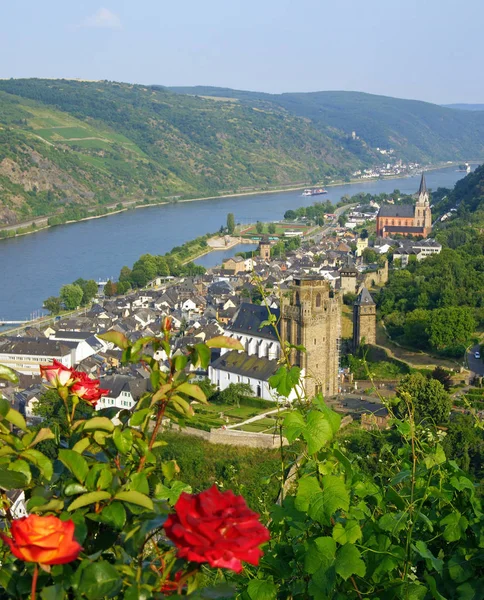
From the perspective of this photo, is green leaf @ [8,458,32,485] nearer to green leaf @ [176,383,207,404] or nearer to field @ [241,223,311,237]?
green leaf @ [176,383,207,404]

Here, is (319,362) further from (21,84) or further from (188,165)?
(21,84)

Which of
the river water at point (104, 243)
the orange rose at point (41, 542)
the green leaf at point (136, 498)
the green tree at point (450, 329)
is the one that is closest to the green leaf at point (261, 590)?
the green leaf at point (136, 498)

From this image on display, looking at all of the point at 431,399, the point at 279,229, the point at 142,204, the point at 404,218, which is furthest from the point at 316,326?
the point at 142,204

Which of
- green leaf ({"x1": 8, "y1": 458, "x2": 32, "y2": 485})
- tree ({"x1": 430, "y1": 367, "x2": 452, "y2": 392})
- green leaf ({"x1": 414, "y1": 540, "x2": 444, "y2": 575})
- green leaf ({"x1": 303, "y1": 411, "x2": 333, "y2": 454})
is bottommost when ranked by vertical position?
tree ({"x1": 430, "y1": 367, "x2": 452, "y2": 392})

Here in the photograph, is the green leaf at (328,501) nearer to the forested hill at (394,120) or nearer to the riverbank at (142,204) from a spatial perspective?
the riverbank at (142,204)

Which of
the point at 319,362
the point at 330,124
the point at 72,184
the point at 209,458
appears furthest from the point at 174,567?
the point at 330,124

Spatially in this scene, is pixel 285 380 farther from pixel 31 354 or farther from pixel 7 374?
pixel 31 354

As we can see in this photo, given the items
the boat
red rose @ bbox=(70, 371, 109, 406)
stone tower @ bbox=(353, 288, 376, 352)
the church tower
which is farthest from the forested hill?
red rose @ bbox=(70, 371, 109, 406)
